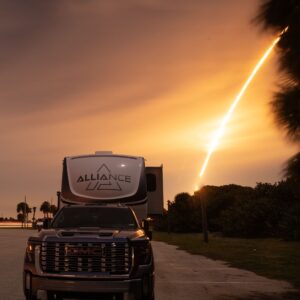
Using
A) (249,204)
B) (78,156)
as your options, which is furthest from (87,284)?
(249,204)

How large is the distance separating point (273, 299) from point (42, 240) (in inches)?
193

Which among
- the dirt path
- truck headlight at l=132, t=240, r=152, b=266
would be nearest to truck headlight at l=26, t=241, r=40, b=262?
truck headlight at l=132, t=240, r=152, b=266

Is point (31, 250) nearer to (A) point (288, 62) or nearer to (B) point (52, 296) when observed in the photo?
(B) point (52, 296)

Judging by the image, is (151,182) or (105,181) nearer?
(105,181)

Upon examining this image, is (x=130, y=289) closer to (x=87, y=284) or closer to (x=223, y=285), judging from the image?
(x=87, y=284)

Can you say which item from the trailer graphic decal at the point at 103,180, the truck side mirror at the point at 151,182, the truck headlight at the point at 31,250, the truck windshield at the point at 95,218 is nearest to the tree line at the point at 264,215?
the truck side mirror at the point at 151,182

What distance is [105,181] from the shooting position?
14508 millimetres

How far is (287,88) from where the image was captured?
8.94 metres

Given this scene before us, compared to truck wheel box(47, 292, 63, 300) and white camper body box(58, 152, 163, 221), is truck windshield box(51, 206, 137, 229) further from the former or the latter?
white camper body box(58, 152, 163, 221)

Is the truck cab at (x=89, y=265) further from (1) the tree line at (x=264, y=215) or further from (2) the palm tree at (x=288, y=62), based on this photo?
(1) the tree line at (x=264, y=215)

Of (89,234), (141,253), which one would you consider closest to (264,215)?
(141,253)

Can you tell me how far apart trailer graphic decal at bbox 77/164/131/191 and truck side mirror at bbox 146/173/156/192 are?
151 centimetres

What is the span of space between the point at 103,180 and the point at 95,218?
454 centimetres

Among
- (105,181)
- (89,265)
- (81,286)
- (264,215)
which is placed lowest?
(81,286)
